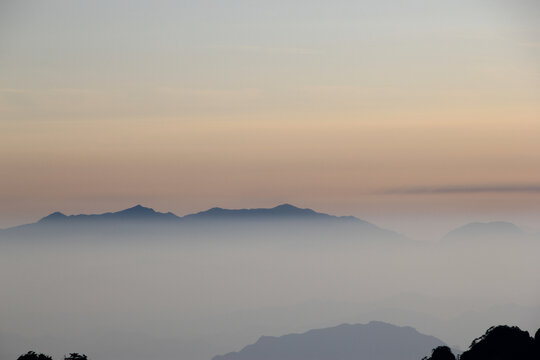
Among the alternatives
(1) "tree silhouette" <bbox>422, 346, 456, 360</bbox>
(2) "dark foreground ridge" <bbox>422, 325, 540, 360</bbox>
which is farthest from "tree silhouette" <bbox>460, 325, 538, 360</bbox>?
(1) "tree silhouette" <bbox>422, 346, 456, 360</bbox>

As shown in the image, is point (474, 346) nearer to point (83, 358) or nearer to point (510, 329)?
point (510, 329)

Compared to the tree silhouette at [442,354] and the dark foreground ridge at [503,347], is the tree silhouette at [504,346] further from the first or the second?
the tree silhouette at [442,354]

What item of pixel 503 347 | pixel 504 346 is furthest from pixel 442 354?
pixel 504 346

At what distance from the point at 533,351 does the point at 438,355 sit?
8730 millimetres

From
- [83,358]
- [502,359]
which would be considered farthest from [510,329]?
[83,358]

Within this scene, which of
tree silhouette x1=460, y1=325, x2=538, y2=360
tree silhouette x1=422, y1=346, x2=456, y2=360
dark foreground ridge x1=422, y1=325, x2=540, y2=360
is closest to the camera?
dark foreground ridge x1=422, y1=325, x2=540, y2=360

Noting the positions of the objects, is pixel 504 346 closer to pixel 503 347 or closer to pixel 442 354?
pixel 503 347

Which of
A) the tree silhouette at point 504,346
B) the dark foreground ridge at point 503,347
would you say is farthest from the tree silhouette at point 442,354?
the tree silhouette at point 504,346

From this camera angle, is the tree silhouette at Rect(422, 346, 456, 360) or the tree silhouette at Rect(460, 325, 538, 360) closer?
the tree silhouette at Rect(460, 325, 538, 360)

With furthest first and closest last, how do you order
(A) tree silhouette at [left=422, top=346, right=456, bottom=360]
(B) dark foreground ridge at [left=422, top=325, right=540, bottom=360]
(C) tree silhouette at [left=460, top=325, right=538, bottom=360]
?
(A) tree silhouette at [left=422, top=346, right=456, bottom=360], (C) tree silhouette at [left=460, top=325, right=538, bottom=360], (B) dark foreground ridge at [left=422, top=325, right=540, bottom=360]

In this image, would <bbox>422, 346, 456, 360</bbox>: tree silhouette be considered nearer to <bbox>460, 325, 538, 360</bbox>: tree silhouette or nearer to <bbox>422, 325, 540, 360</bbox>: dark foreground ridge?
<bbox>422, 325, 540, 360</bbox>: dark foreground ridge

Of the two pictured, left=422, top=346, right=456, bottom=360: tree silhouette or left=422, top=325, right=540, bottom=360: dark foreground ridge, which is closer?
left=422, top=325, right=540, bottom=360: dark foreground ridge

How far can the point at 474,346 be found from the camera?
93562 mm

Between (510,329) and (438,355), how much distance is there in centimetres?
716
